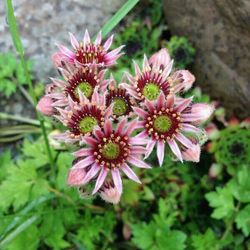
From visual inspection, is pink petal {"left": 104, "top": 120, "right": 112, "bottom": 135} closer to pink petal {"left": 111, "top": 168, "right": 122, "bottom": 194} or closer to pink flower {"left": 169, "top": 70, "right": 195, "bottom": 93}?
pink petal {"left": 111, "top": 168, "right": 122, "bottom": 194}

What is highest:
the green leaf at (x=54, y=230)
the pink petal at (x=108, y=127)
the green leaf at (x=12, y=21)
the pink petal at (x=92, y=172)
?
the green leaf at (x=12, y=21)

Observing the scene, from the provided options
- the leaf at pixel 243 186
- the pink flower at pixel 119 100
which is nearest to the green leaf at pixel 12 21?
the pink flower at pixel 119 100

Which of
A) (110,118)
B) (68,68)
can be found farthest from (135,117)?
(68,68)

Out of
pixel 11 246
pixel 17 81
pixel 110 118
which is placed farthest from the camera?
pixel 17 81

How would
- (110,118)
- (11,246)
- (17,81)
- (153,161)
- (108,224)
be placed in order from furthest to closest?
(17,81)
(108,224)
(11,246)
(153,161)
(110,118)

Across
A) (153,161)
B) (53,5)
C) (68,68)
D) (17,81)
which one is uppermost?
(53,5)

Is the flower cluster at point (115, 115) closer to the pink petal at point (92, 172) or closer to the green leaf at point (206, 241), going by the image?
the pink petal at point (92, 172)

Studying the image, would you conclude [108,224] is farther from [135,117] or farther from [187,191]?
[135,117]
